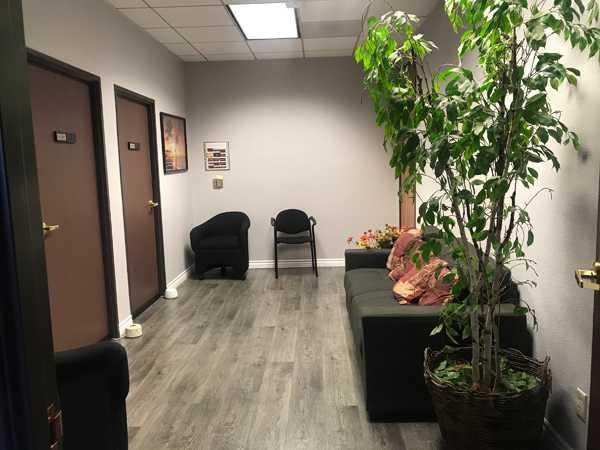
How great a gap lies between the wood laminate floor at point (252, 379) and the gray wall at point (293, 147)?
1380 mm

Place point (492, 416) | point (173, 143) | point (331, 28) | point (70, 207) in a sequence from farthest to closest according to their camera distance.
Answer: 1. point (173, 143)
2. point (331, 28)
3. point (70, 207)
4. point (492, 416)

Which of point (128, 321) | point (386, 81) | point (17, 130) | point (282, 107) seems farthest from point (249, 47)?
point (17, 130)

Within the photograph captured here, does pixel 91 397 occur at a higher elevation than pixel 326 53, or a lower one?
lower

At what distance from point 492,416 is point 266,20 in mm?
3451

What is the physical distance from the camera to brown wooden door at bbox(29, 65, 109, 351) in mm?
2740

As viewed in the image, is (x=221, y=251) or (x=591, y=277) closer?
(x=591, y=277)

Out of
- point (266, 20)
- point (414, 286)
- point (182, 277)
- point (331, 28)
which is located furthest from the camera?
point (182, 277)

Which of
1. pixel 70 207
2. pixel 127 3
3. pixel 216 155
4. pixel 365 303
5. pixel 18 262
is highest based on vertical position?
pixel 127 3

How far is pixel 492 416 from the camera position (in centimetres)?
177

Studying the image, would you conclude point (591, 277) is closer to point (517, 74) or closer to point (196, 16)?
point (517, 74)

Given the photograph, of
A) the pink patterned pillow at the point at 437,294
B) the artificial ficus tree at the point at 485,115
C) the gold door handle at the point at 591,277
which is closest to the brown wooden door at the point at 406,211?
the pink patterned pillow at the point at 437,294

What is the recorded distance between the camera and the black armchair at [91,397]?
1.51m

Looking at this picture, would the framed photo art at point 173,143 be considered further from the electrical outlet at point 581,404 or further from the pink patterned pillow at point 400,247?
the electrical outlet at point 581,404

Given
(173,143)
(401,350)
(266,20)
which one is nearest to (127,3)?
(266,20)
